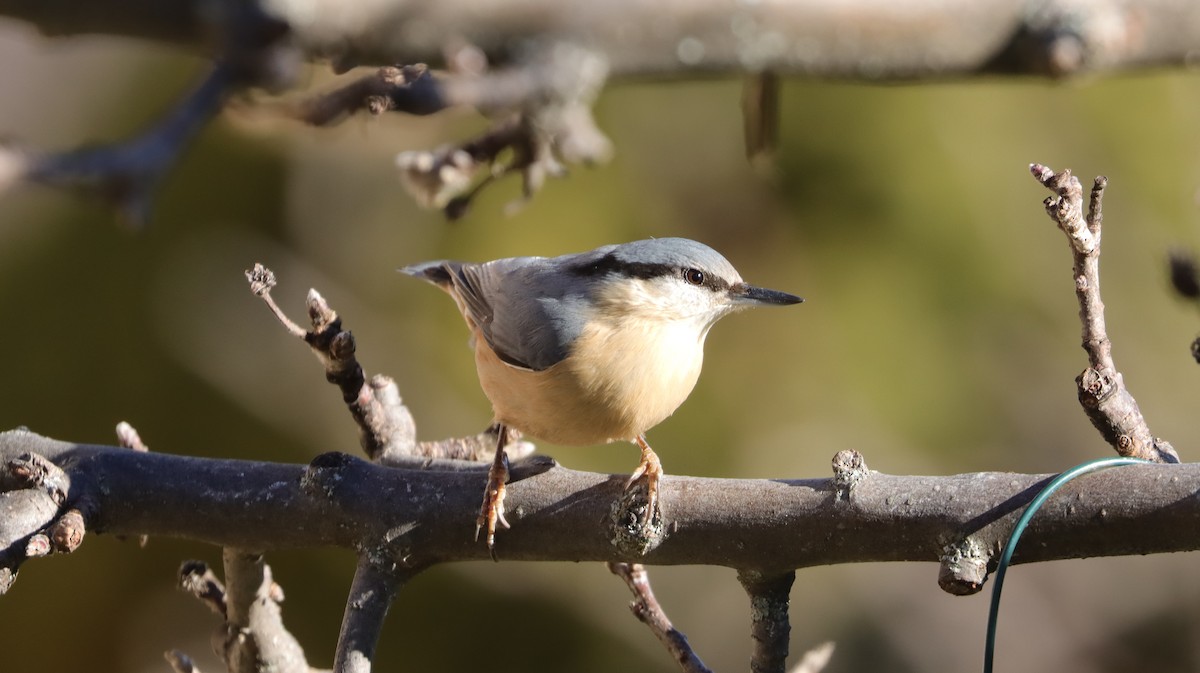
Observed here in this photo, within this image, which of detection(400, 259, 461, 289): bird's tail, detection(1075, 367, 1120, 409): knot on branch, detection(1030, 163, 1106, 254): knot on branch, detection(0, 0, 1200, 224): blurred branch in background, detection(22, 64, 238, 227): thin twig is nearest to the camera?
detection(22, 64, 238, 227): thin twig

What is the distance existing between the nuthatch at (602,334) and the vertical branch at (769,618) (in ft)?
1.57

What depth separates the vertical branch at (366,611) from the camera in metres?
1.65

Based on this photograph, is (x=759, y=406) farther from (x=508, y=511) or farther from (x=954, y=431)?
(x=508, y=511)

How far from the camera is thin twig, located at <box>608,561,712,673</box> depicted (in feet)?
5.88

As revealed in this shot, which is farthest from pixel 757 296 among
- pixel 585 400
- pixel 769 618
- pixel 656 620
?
pixel 769 618

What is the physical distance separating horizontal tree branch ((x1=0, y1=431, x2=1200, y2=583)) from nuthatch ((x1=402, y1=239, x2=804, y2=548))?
0.31 meters

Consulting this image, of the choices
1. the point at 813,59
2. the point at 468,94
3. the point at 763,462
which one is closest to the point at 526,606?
the point at 763,462

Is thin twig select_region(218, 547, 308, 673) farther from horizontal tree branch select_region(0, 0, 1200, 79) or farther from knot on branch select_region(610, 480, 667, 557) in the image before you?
horizontal tree branch select_region(0, 0, 1200, 79)

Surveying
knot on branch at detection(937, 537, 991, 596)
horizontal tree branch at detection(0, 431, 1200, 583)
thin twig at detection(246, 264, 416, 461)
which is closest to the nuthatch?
thin twig at detection(246, 264, 416, 461)

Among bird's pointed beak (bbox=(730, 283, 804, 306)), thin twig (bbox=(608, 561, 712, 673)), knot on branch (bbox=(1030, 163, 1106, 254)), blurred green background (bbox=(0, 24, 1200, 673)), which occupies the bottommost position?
blurred green background (bbox=(0, 24, 1200, 673))

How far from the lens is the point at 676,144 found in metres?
3.84

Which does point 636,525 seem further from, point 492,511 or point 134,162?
point 134,162

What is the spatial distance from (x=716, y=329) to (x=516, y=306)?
4.44ft

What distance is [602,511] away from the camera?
5.59 feet
